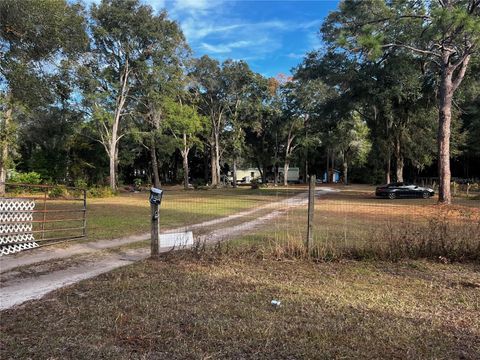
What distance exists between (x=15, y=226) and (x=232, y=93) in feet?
132

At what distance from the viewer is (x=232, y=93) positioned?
47.8 metres

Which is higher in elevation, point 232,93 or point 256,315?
point 232,93

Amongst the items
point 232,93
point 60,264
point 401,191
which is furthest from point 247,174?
point 60,264

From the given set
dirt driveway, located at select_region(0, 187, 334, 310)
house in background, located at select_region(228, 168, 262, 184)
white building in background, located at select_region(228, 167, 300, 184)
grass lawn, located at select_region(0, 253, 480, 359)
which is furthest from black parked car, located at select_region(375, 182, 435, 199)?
house in background, located at select_region(228, 168, 262, 184)

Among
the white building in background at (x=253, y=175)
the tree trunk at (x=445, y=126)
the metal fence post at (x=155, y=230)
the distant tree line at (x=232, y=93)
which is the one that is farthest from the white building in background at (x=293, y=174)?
the metal fence post at (x=155, y=230)

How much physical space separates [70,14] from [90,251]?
9914 mm

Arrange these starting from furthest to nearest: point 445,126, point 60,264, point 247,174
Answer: point 247,174, point 445,126, point 60,264

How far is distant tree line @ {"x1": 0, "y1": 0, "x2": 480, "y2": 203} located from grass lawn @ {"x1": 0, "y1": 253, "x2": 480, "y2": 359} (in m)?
11.2

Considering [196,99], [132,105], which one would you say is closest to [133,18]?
[132,105]

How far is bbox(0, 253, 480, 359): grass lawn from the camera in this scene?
11.9ft

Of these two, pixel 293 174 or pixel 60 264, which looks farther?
pixel 293 174

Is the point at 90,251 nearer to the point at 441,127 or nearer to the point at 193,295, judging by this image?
the point at 193,295

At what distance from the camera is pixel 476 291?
5391mm

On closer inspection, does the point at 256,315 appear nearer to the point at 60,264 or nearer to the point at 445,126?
the point at 60,264
